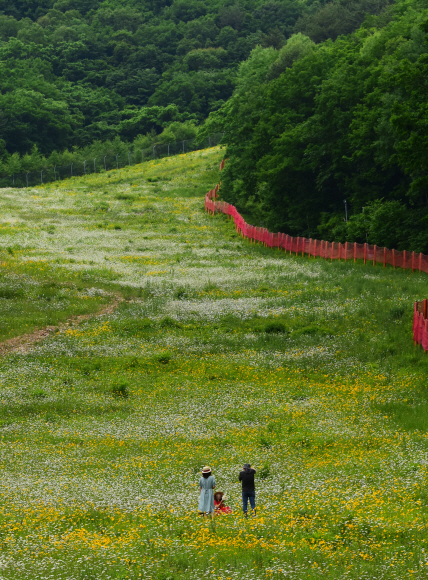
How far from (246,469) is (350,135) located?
43.3 meters

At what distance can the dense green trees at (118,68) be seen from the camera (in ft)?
447

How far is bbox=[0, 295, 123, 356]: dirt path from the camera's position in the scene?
31.6m

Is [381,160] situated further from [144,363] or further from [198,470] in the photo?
[198,470]

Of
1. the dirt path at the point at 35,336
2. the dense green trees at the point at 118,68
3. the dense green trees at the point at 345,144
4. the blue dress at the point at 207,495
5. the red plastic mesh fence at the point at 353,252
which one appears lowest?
the dirt path at the point at 35,336

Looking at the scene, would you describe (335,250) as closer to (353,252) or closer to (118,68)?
(353,252)

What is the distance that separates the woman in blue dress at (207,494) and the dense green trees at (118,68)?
122 metres

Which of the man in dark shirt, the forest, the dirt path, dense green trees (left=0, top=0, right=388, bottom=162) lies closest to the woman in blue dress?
the man in dark shirt

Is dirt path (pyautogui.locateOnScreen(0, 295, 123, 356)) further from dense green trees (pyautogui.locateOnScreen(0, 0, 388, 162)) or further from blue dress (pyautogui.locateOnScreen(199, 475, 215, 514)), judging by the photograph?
dense green trees (pyautogui.locateOnScreen(0, 0, 388, 162))

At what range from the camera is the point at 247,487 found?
1479cm

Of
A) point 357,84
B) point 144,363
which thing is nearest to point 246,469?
point 144,363

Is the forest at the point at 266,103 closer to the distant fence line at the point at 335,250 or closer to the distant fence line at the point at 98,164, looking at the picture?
the distant fence line at the point at 335,250

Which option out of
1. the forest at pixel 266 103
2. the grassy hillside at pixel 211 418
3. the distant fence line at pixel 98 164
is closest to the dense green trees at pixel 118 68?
the forest at pixel 266 103

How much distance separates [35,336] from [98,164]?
89974mm

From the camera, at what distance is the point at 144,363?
97.3ft
